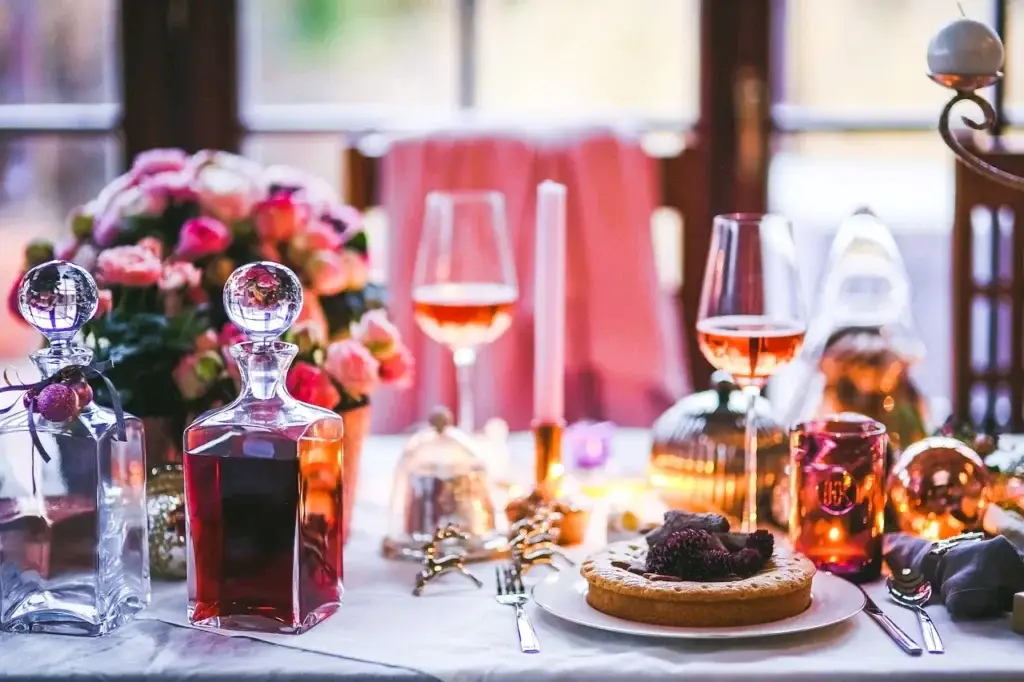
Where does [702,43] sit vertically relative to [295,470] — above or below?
above

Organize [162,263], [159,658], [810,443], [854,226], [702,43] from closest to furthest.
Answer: [159,658], [810,443], [162,263], [854,226], [702,43]

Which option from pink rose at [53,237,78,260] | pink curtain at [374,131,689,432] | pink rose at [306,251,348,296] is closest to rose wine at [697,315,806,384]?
pink rose at [306,251,348,296]

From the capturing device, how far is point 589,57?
10.1 feet

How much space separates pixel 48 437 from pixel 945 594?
68 centimetres

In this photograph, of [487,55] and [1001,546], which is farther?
[487,55]

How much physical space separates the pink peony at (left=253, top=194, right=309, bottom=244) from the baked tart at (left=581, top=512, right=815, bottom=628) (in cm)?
47

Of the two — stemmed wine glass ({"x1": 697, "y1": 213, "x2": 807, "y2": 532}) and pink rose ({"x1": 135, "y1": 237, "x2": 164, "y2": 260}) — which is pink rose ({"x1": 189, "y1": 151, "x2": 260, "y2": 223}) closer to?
pink rose ({"x1": 135, "y1": 237, "x2": 164, "y2": 260})

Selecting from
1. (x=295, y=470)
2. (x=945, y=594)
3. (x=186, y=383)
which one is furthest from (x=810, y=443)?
(x=186, y=383)

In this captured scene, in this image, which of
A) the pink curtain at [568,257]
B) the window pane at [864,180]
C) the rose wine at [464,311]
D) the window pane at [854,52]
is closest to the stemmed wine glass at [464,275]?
the rose wine at [464,311]

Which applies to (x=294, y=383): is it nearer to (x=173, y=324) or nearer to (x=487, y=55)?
(x=173, y=324)

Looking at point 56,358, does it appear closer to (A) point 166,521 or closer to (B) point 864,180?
(A) point 166,521

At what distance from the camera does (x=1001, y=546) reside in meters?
1.03

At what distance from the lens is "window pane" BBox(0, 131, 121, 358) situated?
312 centimetres

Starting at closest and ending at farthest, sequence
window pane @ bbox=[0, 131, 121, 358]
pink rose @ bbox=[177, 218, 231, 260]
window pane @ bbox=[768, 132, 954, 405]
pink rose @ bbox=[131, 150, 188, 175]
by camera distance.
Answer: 1. pink rose @ bbox=[177, 218, 231, 260]
2. pink rose @ bbox=[131, 150, 188, 175]
3. window pane @ bbox=[768, 132, 954, 405]
4. window pane @ bbox=[0, 131, 121, 358]
